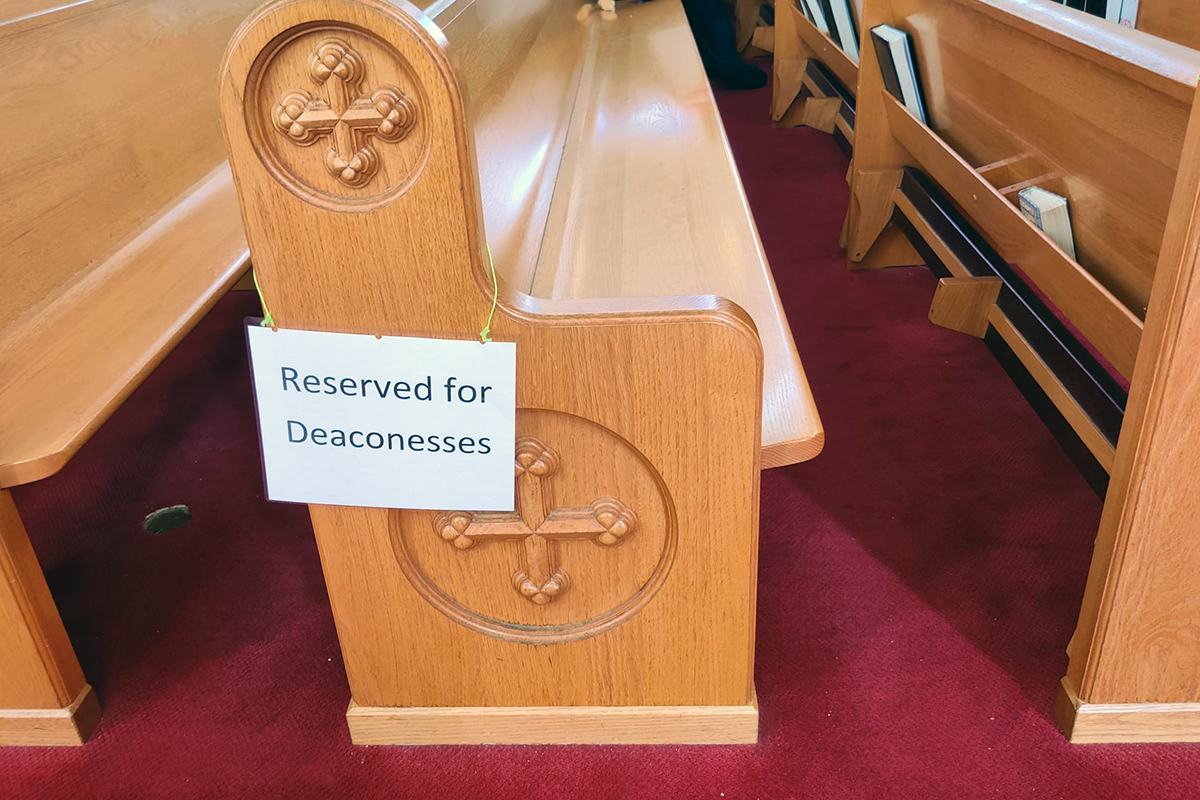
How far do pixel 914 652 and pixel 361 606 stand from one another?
903 mm

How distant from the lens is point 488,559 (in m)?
1.33

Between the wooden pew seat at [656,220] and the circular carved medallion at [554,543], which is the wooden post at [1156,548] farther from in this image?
the circular carved medallion at [554,543]

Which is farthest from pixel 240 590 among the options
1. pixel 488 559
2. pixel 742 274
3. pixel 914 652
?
pixel 914 652

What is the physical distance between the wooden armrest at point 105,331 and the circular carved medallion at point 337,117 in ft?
1.91

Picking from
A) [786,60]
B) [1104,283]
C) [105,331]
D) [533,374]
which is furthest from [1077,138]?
[786,60]

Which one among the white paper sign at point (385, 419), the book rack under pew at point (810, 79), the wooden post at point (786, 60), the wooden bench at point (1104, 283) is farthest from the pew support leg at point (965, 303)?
the wooden post at point (786, 60)

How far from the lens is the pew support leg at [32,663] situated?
1.37 metres

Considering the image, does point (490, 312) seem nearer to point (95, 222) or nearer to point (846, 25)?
point (95, 222)

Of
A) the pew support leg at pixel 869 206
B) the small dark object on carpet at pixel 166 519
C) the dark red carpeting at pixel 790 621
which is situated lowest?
the small dark object on carpet at pixel 166 519

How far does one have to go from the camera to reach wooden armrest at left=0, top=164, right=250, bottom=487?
1354mm

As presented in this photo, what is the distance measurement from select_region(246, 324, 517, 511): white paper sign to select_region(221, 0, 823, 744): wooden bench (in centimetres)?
3

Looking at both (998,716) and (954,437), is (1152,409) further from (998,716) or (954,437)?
(954,437)

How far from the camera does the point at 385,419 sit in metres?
1.19

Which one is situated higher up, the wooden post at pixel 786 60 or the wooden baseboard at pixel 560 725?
the wooden post at pixel 786 60
